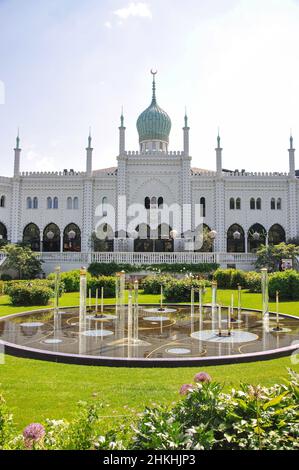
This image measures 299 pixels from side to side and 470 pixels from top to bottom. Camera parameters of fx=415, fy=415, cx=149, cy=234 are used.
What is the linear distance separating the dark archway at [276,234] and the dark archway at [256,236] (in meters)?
0.75

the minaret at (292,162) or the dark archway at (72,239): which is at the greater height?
the minaret at (292,162)

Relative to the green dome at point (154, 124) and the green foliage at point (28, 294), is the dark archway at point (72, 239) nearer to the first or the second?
the green dome at point (154, 124)

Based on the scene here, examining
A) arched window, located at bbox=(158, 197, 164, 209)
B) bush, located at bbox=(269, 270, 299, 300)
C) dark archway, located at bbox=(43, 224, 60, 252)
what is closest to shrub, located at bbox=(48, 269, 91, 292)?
bush, located at bbox=(269, 270, 299, 300)

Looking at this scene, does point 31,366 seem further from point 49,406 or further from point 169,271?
point 169,271

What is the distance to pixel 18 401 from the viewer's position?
6.66 meters

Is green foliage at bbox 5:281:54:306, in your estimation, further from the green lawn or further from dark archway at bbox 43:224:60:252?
dark archway at bbox 43:224:60:252

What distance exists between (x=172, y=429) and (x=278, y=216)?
139 feet

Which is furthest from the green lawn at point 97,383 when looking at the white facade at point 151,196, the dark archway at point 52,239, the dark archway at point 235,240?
the dark archway at point 52,239

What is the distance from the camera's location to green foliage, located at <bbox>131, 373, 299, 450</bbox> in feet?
11.3

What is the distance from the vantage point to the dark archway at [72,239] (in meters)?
43.8

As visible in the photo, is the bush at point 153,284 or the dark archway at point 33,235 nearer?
the bush at point 153,284
